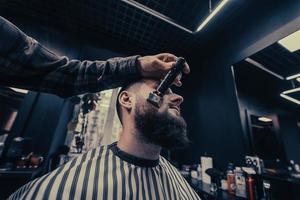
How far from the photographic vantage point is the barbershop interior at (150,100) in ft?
2.11

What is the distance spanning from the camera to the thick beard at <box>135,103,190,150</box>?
72 cm

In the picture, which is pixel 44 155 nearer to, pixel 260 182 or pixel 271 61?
pixel 260 182

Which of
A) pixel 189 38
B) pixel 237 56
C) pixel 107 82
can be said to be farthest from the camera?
pixel 189 38

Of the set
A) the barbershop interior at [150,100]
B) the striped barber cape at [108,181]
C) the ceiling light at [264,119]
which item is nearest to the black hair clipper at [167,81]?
the barbershop interior at [150,100]

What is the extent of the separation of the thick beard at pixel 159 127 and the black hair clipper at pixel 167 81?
66mm

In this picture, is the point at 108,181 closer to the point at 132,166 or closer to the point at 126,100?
the point at 132,166

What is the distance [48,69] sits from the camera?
2.12 ft

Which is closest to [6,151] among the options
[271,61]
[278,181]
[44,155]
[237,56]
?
[44,155]

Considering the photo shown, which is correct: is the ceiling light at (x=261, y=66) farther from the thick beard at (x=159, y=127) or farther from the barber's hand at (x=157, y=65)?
the thick beard at (x=159, y=127)

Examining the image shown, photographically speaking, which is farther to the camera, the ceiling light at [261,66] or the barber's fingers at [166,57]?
the ceiling light at [261,66]

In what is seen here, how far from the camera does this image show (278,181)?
126 centimetres

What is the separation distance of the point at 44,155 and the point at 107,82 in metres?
1.69

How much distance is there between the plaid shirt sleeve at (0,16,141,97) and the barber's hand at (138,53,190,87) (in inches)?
1.6

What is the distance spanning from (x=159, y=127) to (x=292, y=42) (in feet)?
5.14
